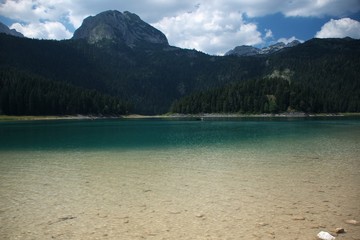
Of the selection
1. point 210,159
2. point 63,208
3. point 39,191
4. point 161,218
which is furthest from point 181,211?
point 210,159

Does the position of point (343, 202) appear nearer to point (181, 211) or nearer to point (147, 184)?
point (181, 211)

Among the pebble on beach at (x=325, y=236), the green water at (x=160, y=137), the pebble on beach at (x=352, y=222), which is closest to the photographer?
the pebble on beach at (x=325, y=236)

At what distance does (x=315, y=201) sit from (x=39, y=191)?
56.1ft

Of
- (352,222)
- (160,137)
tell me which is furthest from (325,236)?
(160,137)

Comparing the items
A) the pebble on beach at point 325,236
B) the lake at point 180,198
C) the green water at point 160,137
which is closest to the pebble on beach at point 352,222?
the lake at point 180,198

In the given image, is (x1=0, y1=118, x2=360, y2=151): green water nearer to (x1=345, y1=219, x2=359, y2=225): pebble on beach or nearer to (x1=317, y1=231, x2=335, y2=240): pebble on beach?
(x1=345, y1=219, x2=359, y2=225): pebble on beach

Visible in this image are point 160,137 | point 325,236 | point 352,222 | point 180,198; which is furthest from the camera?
point 160,137

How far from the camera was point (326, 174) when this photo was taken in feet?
81.7

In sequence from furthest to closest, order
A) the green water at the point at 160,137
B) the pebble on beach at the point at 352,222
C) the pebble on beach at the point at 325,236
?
1. the green water at the point at 160,137
2. the pebble on beach at the point at 352,222
3. the pebble on beach at the point at 325,236

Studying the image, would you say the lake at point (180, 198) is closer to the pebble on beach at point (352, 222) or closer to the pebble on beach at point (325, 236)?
the pebble on beach at point (352, 222)

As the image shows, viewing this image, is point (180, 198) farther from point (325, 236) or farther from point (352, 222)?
point (352, 222)

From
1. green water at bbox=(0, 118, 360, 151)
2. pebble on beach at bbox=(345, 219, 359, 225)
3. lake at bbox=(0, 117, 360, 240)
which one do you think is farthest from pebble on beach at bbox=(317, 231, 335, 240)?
green water at bbox=(0, 118, 360, 151)

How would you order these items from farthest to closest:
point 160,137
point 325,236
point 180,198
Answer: point 160,137 → point 180,198 → point 325,236

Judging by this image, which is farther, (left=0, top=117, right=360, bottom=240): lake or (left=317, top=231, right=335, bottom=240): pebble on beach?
(left=0, top=117, right=360, bottom=240): lake
